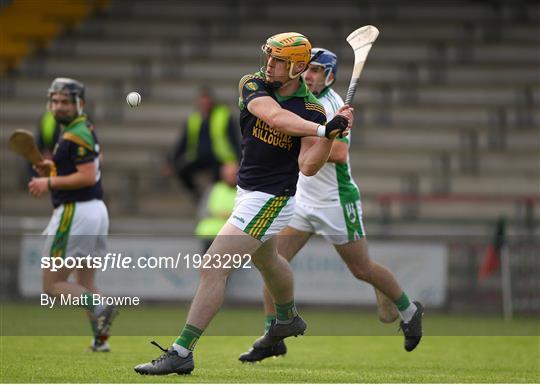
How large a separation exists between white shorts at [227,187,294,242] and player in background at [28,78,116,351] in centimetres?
207

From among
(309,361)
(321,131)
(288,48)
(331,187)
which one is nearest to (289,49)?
(288,48)

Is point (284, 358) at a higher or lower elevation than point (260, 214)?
lower

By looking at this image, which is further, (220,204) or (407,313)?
(220,204)

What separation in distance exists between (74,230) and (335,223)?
2.09 meters

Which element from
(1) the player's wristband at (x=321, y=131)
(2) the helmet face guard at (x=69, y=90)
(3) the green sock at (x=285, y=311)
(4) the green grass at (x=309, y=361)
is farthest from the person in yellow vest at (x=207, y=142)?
(1) the player's wristband at (x=321, y=131)

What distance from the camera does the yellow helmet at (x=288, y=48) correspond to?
8.35 metres

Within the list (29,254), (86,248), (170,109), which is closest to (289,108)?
(86,248)

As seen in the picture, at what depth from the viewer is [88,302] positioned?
1012cm

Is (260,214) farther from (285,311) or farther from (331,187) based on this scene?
(331,187)

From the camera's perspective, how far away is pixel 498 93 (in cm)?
2012

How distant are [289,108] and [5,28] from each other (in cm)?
1395

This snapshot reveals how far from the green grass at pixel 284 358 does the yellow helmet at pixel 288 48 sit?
2033 millimetres

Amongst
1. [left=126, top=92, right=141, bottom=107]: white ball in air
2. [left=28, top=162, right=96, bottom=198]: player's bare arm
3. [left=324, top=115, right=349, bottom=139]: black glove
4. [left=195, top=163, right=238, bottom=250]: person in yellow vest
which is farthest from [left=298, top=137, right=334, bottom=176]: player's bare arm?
[left=195, top=163, right=238, bottom=250]: person in yellow vest

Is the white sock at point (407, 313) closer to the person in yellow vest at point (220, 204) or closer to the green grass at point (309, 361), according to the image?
the green grass at point (309, 361)
